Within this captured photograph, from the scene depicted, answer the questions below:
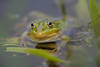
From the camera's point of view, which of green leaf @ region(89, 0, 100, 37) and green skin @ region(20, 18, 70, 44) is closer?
green leaf @ region(89, 0, 100, 37)

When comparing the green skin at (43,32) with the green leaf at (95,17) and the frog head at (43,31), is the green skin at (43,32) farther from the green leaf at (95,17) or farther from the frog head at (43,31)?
the green leaf at (95,17)

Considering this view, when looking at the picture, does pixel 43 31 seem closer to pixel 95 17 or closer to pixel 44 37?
pixel 44 37

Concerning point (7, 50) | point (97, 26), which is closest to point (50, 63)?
point (7, 50)

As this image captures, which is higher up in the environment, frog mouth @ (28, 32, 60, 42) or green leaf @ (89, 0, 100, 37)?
green leaf @ (89, 0, 100, 37)

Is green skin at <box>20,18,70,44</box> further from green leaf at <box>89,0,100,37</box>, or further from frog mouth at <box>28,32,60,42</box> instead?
green leaf at <box>89,0,100,37</box>

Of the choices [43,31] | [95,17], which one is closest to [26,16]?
[43,31]

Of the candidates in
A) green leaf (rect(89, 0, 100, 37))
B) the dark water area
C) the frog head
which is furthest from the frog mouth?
green leaf (rect(89, 0, 100, 37))

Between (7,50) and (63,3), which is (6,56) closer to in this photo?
(7,50)

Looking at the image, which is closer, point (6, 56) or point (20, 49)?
point (20, 49)
